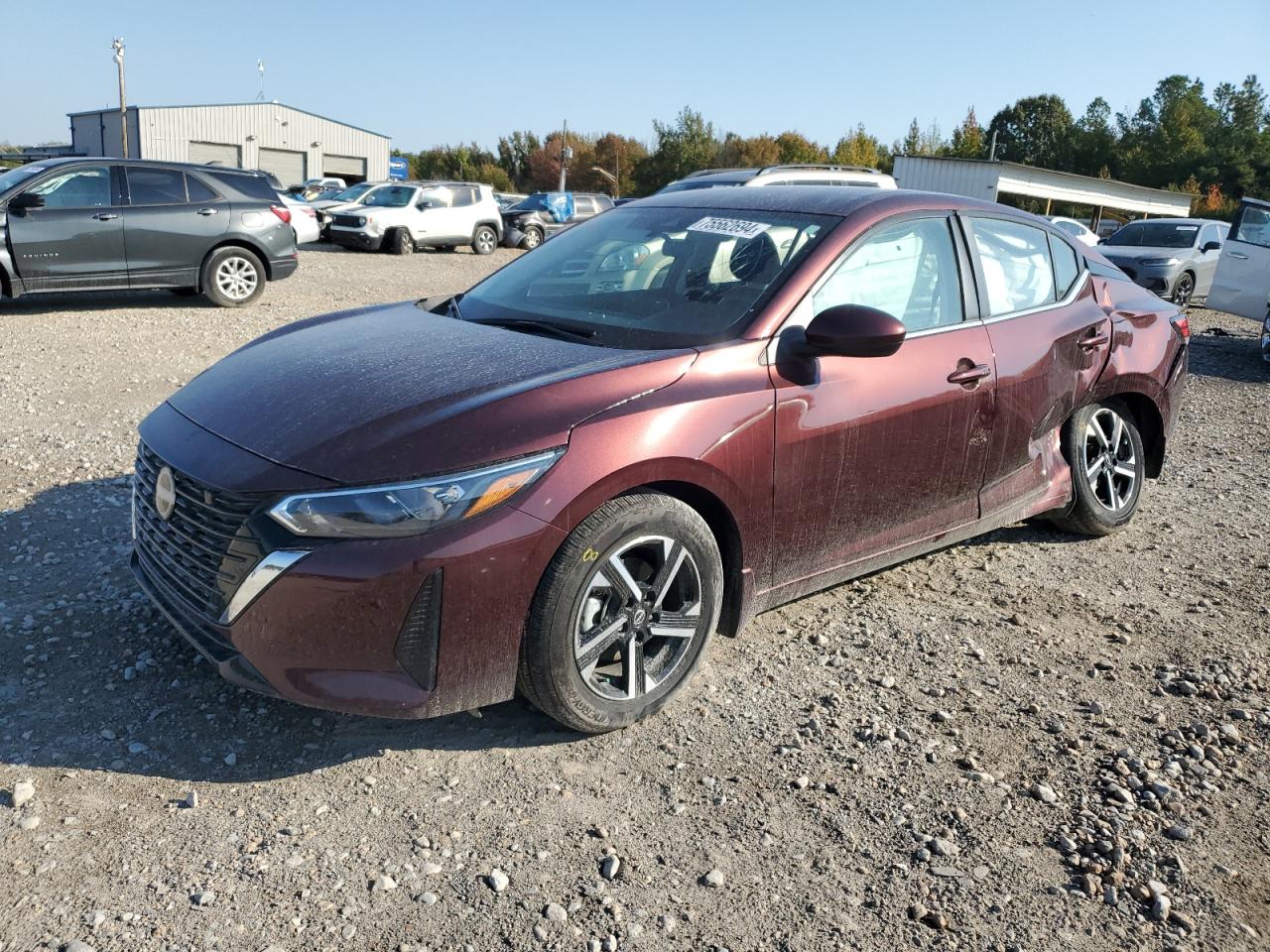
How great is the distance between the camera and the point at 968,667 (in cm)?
381

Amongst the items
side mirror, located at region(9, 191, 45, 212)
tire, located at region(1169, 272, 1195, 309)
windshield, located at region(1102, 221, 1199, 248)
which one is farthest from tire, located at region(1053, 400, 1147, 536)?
windshield, located at region(1102, 221, 1199, 248)

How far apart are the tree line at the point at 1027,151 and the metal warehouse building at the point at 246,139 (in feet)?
65.1

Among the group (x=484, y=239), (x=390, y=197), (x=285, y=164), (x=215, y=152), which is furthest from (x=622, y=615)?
(x=285, y=164)

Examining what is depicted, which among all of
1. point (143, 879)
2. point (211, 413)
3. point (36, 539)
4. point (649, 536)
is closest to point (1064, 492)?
point (649, 536)

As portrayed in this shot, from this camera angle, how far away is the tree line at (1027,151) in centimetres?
7081

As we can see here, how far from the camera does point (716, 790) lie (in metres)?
2.96

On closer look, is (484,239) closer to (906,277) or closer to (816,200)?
(816,200)

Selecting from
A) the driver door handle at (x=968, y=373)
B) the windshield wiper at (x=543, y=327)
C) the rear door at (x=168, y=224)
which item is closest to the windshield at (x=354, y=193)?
the rear door at (x=168, y=224)

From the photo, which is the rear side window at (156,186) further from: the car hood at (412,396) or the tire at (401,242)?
the tire at (401,242)

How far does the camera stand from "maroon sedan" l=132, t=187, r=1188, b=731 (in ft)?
8.92

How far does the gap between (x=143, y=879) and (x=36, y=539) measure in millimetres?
2642

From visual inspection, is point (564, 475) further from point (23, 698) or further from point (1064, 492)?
point (1064, 492)

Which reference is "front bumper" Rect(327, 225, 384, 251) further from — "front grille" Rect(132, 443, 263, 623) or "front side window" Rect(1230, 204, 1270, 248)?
"front grille" Rect(132, 443, 263, 623)

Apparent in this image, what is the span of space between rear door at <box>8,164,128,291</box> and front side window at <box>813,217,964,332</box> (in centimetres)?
974
